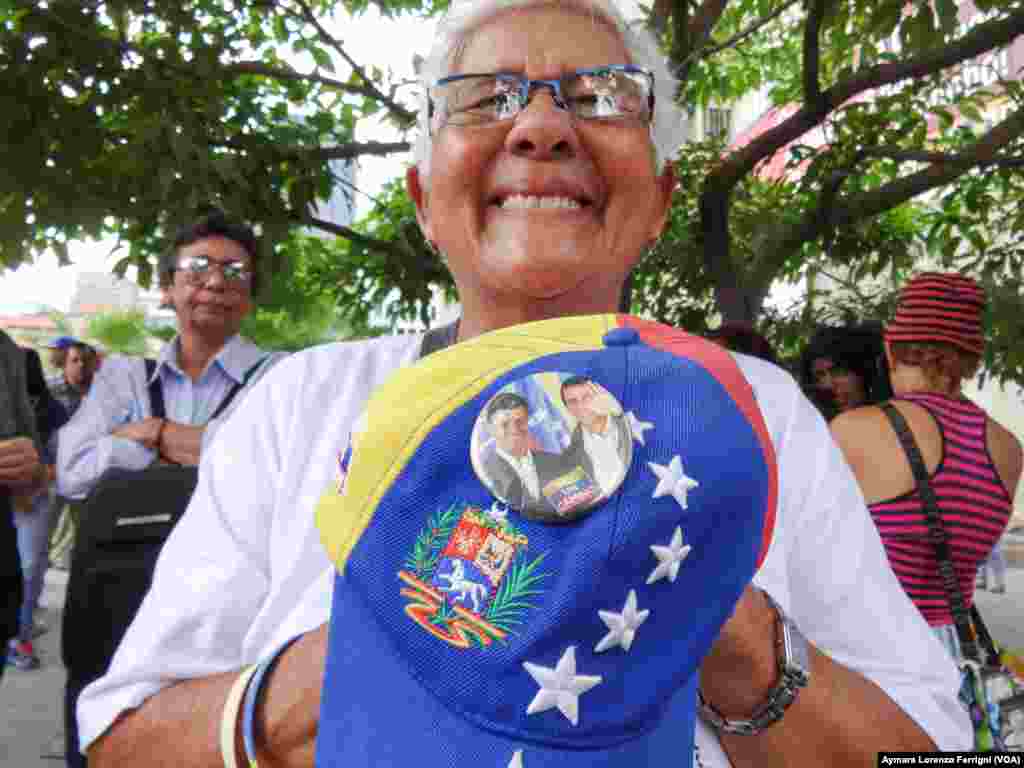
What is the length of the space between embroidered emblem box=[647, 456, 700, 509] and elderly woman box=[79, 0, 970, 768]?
0.73 feet

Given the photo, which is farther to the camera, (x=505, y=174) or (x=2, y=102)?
(x=2, y=102)

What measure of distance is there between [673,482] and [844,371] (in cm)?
395

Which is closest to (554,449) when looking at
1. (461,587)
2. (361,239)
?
(461,587)

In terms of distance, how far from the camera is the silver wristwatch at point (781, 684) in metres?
1.02

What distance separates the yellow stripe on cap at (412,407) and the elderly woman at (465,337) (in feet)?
0.49

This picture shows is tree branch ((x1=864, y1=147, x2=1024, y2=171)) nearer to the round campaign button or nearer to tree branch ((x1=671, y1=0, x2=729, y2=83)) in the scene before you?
tree branch ((x1=671, y1=0, x2=729, y2=83))

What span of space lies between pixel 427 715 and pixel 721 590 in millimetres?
263

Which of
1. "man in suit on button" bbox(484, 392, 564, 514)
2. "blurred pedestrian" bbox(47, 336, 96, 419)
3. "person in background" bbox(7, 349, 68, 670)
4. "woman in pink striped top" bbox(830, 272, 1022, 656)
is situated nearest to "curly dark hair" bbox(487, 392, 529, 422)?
"man in suit on button" bbox(484, 392, 564, 514)

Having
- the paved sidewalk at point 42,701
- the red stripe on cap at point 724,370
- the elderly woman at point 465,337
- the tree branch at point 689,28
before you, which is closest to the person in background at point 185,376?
the elderly woman at point 465,337

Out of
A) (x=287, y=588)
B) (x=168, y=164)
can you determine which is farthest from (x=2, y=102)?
(x=287, y=588)

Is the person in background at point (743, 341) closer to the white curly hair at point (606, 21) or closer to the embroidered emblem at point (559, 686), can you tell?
the white curly hair at point (606, 21)

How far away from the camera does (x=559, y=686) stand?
804 millimetres

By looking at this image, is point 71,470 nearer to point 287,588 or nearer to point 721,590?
point 287,588

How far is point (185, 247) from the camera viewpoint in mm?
3400
